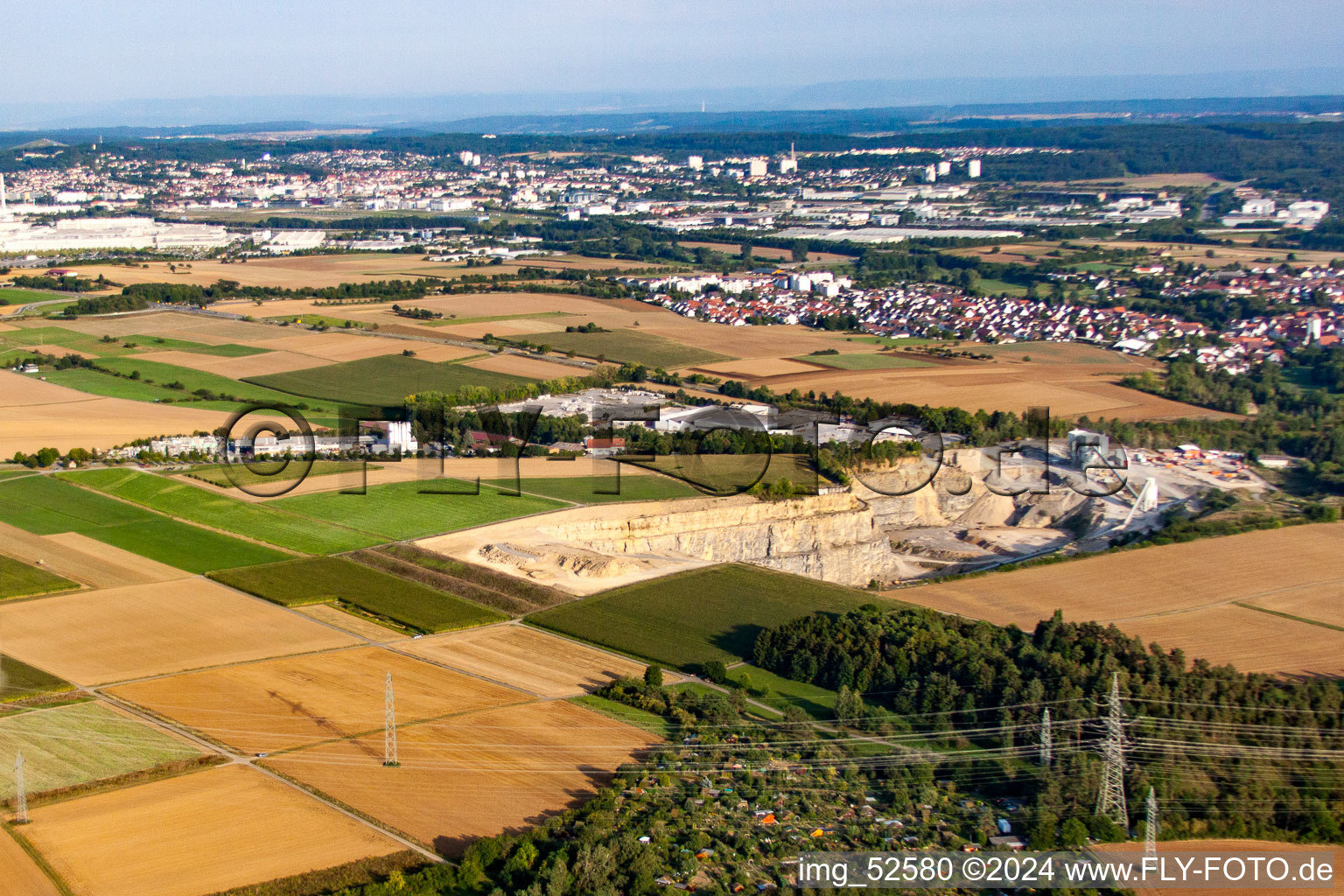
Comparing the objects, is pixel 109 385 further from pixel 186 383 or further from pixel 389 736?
pixel 389 736

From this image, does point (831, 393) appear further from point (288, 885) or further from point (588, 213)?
point (588, 213)

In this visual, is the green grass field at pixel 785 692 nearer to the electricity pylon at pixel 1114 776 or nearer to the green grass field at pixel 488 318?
the electricity pylon at pixel 1114 776

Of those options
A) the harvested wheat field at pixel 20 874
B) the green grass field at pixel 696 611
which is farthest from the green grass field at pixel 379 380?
the harvested wheat field at pixel 20 874

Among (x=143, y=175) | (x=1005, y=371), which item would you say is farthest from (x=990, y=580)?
(x=143, y=175)

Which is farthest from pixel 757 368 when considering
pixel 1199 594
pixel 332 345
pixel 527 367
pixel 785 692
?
pixel 785 692

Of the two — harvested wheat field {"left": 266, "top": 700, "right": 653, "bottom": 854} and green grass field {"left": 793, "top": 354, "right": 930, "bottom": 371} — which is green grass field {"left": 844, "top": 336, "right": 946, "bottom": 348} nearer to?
green grass field {"left": 793, "top": 354, "right": 930, "bottom": 371}

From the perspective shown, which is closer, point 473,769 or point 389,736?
point 473,769
